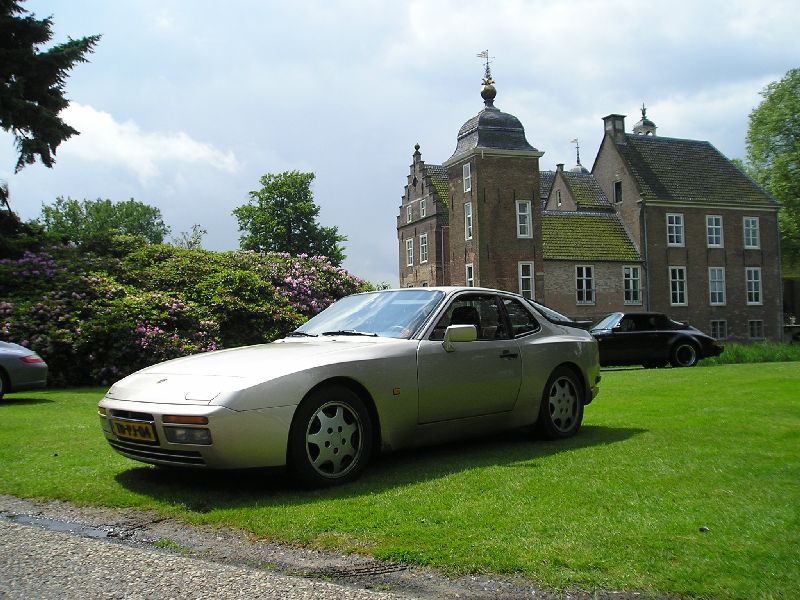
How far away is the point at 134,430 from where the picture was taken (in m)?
5.21

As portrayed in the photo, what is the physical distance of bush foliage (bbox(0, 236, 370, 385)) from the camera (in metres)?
14.7

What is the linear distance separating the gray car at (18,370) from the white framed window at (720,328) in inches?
1726

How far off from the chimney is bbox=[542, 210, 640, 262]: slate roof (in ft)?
16.4

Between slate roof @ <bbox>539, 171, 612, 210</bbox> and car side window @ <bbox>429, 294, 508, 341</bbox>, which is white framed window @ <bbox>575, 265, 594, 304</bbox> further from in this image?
car side window @ <bbox>429, 294, 508, 341</bbox>

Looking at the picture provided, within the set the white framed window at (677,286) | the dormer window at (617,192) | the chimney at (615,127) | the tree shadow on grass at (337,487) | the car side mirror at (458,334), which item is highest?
the chimney at (615,127)

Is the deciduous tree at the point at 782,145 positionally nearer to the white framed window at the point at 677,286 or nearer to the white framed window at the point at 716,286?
the white framed window at the point at 716,286

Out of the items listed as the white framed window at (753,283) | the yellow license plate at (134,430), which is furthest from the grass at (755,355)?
the white framed window at (753,283)

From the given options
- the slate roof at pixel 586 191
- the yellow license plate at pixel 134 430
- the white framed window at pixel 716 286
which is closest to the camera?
the yellow license plate at pixel 134 430

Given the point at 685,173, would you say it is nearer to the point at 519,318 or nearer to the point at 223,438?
the point at 519,318

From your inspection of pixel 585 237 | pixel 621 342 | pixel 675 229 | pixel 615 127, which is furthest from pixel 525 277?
pixel 621 342

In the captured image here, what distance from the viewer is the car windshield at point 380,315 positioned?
6.28 meters

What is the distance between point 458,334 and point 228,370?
1.89 meters

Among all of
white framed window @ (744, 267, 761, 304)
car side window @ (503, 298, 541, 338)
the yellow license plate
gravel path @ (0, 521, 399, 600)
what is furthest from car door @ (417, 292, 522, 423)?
white framed window @ (744, 267, 761, 304)

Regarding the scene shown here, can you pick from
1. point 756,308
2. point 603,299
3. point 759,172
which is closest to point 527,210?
point 603,299
